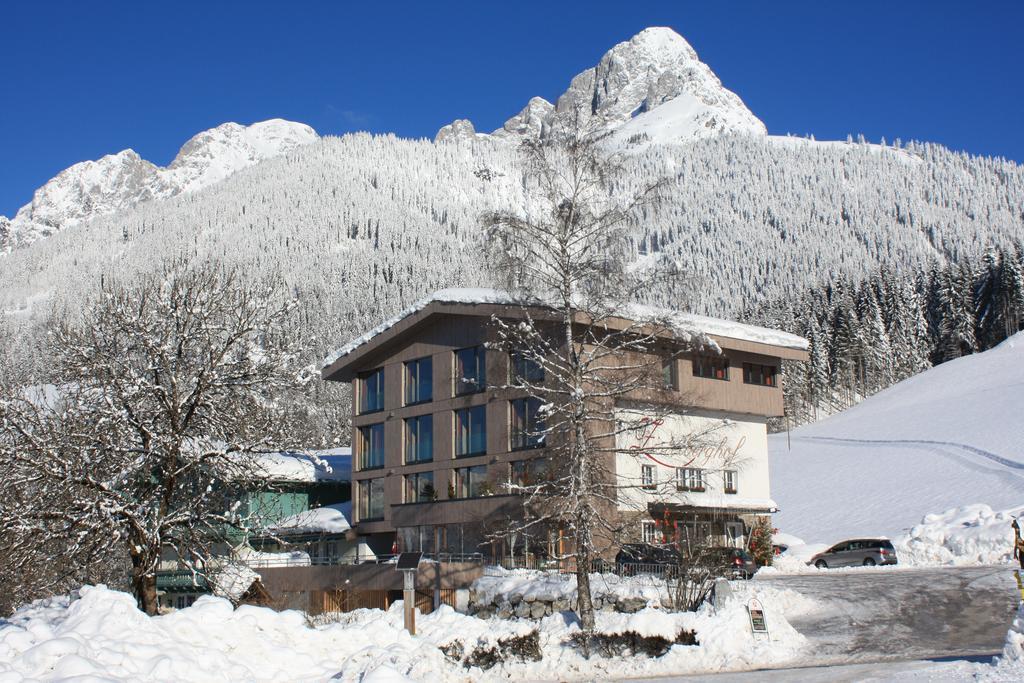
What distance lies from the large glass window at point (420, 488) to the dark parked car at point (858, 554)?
16224 millimetres

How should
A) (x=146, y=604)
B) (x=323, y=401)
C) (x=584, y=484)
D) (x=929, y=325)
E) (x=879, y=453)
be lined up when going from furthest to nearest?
(x=929, y=325) → (x=323, y=401) → (x=879, y=453) → (x=584, y=484) → (x=146, y=604)

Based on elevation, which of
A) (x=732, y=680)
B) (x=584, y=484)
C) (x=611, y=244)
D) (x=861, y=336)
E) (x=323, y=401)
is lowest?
(x=732, y=680)

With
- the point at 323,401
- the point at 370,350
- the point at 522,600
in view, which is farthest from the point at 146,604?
the point at 323,401

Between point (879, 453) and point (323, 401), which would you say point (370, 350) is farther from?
point (323, 401)

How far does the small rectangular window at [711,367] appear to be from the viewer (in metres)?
41.8

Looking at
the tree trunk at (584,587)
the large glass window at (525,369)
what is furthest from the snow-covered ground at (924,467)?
the tree trunk at (584,587)

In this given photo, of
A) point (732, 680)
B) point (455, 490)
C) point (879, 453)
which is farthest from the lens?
point (879, 453)

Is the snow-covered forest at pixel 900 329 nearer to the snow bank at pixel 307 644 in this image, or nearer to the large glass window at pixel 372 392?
the large glass window at pixel 372 392

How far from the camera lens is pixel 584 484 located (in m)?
25.2

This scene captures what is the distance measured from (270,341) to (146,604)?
671 centimetres

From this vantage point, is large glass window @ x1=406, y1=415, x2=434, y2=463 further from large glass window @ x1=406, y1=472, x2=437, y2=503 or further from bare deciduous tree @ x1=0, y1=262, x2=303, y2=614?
bare deciduous tree @ x1=0, y1=262, x2=303, y2=614

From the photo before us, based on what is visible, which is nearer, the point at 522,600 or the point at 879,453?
the point at 522,600

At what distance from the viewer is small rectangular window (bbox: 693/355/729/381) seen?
41806 mm

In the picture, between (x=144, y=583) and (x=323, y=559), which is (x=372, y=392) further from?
(x=144, y=583)
